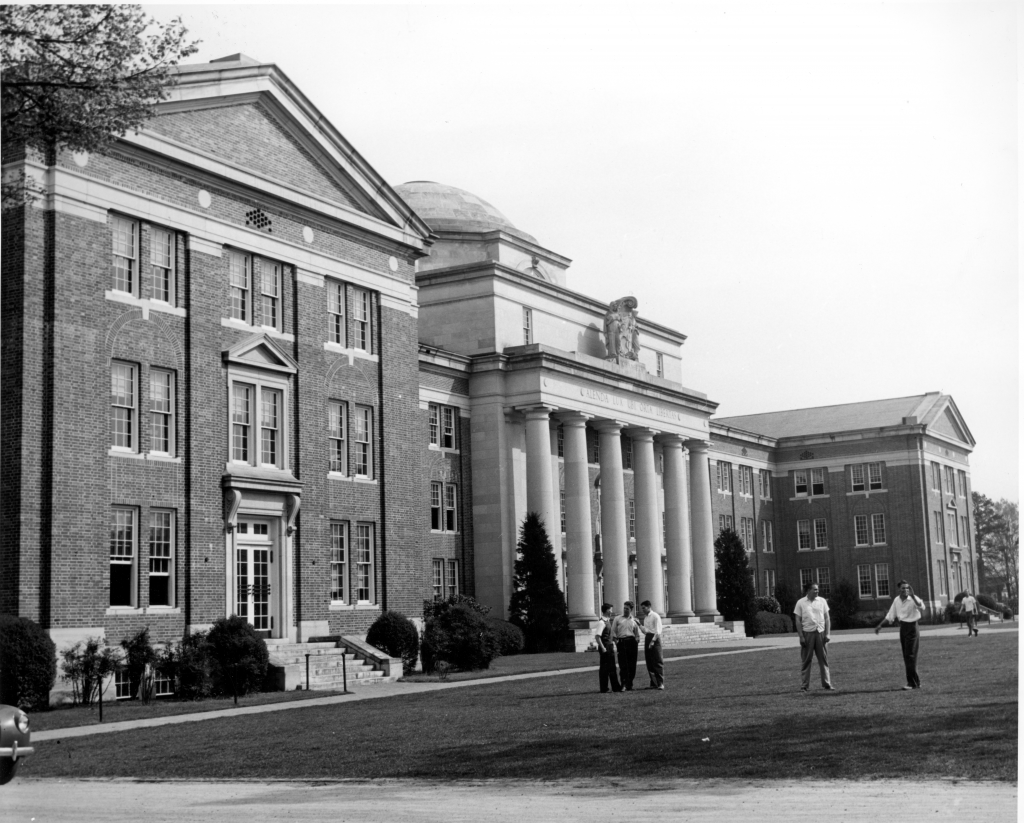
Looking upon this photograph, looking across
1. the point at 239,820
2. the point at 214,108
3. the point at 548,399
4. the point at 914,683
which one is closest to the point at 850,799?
the point at 239,820

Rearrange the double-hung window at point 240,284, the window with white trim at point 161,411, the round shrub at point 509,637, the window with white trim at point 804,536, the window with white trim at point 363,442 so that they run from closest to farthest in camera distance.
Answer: the window with white trim at point 161,411 → the double-hung window at point 240,284 → the window with white trim at point 363,442 → the round shrub at point 509,637 → the window with white trim at point 804,536

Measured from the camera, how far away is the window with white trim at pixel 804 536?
7994 cm

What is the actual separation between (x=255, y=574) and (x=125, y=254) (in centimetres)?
925

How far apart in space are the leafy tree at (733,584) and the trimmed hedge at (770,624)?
42cm

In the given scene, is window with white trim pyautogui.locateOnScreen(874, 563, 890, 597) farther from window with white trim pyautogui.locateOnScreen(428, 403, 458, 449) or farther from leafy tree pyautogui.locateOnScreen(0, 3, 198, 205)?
leafy tree pyautogui.locateOnScreen(0, 3, 198, 205)

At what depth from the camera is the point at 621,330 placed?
57.8m

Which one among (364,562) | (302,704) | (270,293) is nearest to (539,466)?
(364,562)

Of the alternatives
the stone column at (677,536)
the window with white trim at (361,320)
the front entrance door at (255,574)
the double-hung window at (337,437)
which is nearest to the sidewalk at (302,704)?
the front entrance door at (255,574)

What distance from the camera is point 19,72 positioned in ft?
61.8

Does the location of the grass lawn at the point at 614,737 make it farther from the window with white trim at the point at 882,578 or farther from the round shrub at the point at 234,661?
the window with white trim at the point at 882,578

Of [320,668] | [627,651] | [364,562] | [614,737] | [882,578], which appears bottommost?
[614,737]

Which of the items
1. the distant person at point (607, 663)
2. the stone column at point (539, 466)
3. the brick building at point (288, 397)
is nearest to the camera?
the distant person at point (607, 663)

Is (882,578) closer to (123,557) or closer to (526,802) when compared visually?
(123,557)

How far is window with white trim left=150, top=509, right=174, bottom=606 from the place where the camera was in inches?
1230
